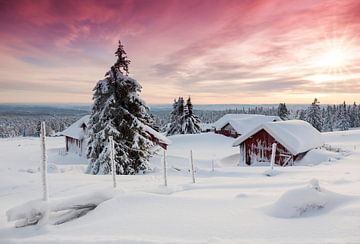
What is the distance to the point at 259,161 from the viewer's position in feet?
93.9

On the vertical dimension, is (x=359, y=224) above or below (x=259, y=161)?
above

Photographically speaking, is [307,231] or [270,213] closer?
[307,231]

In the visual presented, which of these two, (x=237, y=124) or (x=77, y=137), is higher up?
(x=237, y=124)

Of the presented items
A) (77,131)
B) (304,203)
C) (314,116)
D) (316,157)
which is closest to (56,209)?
(304,203)

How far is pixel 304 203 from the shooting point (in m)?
5.13

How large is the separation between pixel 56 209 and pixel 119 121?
587 inches

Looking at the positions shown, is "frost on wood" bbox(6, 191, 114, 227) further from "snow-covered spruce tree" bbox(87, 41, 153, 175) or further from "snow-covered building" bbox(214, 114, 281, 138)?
"snow-covered building" bbox(214, 114, 281, 138)

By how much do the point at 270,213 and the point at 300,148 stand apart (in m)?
21.6

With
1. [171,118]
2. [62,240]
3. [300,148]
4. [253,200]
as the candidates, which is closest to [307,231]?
[253,200]

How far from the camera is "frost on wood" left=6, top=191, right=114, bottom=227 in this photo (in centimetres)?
516

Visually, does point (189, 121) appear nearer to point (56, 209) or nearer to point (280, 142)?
point (280, 142)

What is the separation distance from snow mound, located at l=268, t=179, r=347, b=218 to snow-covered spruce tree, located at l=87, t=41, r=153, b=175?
15.1m

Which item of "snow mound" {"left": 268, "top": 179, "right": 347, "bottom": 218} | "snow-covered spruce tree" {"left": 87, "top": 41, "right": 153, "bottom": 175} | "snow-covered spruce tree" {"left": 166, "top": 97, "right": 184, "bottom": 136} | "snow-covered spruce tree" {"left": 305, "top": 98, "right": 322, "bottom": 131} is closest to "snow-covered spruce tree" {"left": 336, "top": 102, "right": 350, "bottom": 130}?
"snow-covered spruce tree" {"left": 305, "top": 98, "right": 322, "bottom": 131}

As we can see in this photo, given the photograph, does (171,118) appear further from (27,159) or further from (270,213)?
(270,213)
